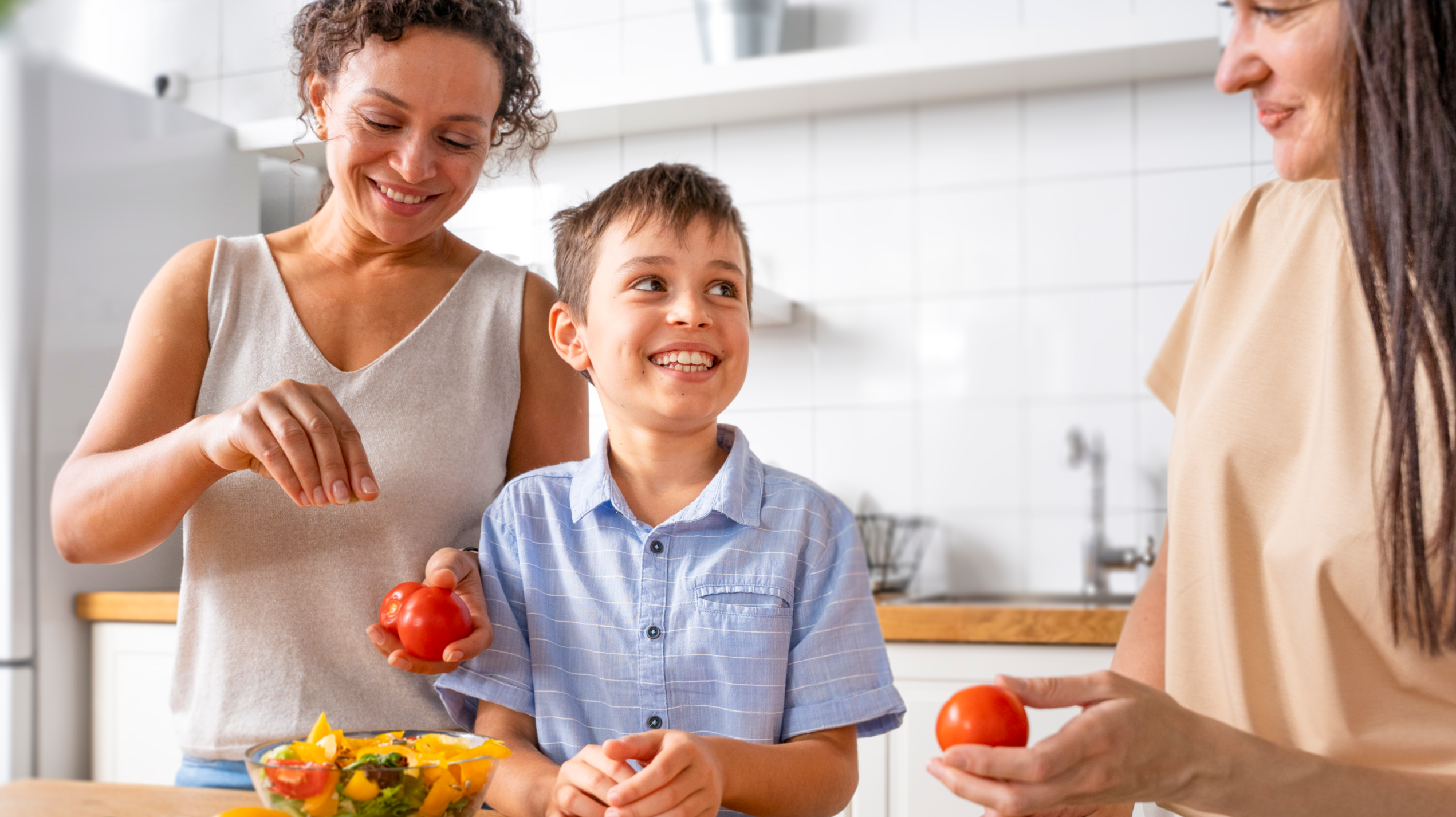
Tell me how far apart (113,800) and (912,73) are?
1665 millimetres

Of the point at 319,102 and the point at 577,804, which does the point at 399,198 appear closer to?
the point at 319,102

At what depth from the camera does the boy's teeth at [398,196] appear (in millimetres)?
838

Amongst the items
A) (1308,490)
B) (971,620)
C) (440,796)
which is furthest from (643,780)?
(971,620)

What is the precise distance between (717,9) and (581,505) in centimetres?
143

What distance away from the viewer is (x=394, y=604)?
0.77 meters

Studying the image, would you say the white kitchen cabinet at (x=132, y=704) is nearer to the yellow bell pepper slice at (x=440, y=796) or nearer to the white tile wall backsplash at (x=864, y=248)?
the yellow bell pepper slice at (x=440, y=796)

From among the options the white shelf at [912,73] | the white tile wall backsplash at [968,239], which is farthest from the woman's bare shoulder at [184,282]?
the white tile wall backsplash at [968,239]

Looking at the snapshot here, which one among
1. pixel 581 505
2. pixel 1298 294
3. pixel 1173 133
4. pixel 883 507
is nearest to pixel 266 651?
pixel 581 505

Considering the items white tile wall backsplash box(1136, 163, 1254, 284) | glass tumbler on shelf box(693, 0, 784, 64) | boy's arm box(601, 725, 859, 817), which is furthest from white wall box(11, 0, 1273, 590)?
boy's arm box(601, 725, 859, 817)

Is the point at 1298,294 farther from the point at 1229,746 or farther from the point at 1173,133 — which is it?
the point at 1173,133

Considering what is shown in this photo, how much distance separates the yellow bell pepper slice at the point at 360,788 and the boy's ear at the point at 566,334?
422mm

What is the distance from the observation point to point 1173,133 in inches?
80.5

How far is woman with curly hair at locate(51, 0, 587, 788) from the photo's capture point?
0.82 m

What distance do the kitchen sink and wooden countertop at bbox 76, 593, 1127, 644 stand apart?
1.41 feet
